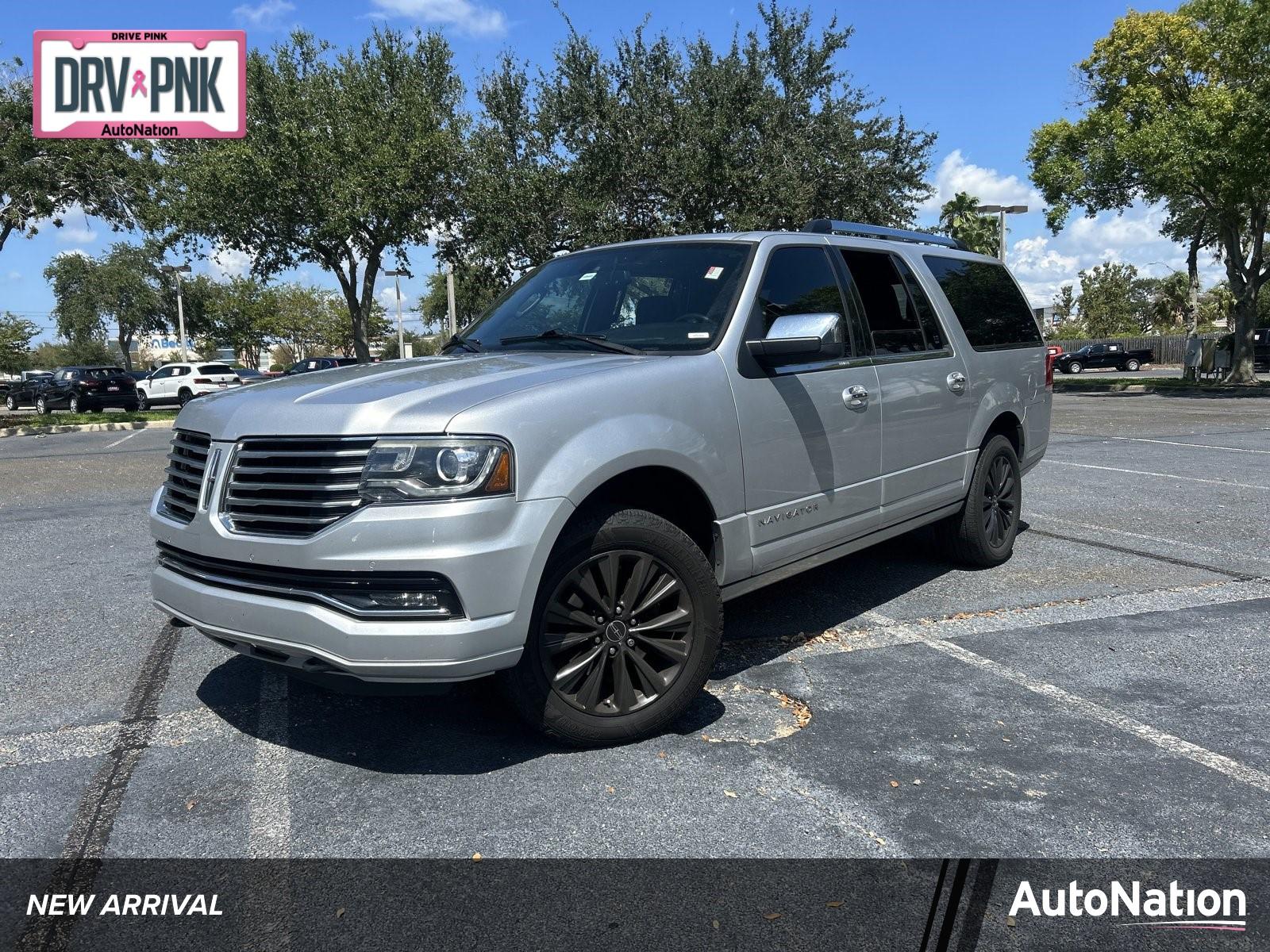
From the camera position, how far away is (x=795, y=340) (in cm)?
390

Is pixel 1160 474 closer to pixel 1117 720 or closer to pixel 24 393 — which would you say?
pixel 1117 720

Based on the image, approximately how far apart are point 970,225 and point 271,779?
54954mm

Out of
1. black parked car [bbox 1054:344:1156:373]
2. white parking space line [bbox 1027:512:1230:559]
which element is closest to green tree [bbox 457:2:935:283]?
white parking space line [bbox 1027:512:1230:559]

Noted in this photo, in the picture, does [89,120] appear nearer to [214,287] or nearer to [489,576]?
[489,576]

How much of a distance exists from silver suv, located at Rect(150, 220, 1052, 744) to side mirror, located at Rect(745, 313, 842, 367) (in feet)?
0.04

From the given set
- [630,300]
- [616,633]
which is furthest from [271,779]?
[630,300]

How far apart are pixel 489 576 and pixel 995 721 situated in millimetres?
2017

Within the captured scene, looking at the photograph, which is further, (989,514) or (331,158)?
(331,158)

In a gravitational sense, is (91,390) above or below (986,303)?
below

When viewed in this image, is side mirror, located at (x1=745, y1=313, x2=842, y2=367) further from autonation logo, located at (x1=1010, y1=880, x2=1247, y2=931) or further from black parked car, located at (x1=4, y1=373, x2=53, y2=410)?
black parked car, located at (x1=4, y1=373, x2=53, y2=410)

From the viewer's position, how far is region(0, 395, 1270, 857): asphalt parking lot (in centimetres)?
292

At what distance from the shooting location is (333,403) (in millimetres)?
3199

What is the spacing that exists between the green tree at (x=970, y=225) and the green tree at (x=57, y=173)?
40054 millimetres

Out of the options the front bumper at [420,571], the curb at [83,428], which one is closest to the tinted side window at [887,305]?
the front bumper at [420,571]
